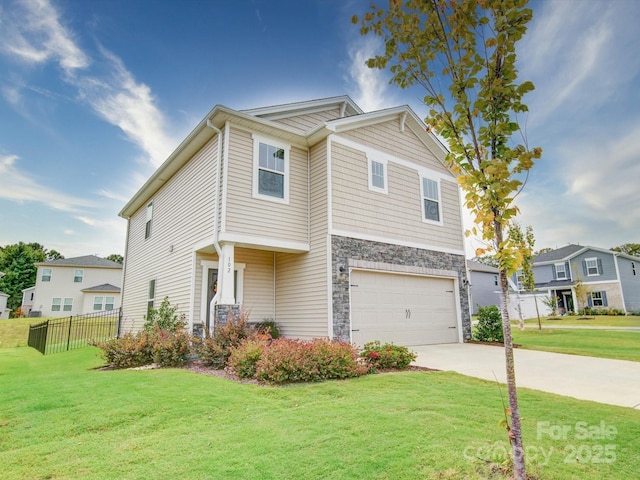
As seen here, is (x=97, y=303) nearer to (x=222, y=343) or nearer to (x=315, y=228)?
(x=315, y=228)

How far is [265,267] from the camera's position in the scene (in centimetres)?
1104

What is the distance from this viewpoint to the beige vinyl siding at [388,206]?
10.2 metres

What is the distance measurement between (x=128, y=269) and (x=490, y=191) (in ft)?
56.8

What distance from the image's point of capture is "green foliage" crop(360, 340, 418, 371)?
23.1ft

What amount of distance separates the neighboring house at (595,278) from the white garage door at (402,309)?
2179 cm

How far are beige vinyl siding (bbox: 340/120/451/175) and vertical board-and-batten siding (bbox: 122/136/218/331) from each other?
431cm

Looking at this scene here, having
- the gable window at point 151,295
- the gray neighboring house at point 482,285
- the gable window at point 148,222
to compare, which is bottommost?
the gable window at point 151,295

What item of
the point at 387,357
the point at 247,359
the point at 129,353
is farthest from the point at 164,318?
the point at 387,357

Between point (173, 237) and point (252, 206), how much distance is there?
4061 mm

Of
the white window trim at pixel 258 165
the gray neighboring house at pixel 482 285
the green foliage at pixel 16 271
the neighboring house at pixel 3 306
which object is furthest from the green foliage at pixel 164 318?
the green foliage at pixel 16 271

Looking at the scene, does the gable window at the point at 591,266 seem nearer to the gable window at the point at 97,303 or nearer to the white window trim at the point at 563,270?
the white window trim at the point at 563,270

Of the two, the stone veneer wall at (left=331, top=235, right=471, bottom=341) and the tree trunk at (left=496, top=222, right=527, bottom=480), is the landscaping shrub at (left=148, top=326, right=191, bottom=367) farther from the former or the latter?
the tree trunk at (left=496, top=222, right=527, bottom=480)

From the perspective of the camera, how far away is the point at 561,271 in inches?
1254

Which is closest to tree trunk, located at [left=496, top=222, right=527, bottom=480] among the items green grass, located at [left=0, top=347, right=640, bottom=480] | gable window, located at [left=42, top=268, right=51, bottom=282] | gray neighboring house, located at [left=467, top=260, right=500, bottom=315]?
green grass, located at [left=0, top=347, right=640, bottom=480]
